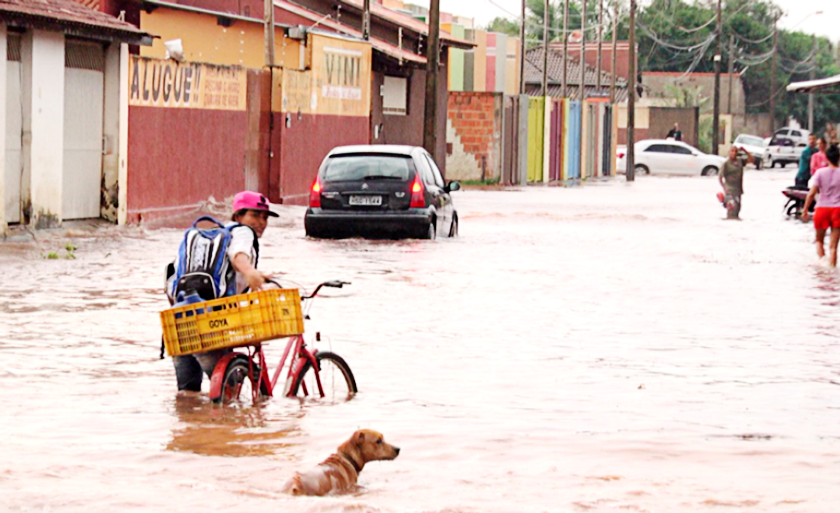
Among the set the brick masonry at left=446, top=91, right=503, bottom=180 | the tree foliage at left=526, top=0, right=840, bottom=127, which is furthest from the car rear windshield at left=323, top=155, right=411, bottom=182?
the tree foliage at left=526, top=0, right=840, bottom=127

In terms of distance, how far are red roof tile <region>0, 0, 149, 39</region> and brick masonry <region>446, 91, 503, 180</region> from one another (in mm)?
23097

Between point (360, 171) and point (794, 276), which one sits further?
point (360, 171)

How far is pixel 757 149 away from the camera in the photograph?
6625 cm

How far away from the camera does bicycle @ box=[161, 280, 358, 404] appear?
7.74m

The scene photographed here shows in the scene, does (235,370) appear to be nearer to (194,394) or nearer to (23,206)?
(194,394)

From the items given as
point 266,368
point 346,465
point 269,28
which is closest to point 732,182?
point 269,28

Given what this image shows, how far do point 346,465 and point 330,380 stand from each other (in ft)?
7.72

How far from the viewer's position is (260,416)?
8.29 meters

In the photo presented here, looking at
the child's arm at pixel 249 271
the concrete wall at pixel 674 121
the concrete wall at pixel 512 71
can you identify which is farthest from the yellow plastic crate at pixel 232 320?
the concrete wall at pixel 674 121

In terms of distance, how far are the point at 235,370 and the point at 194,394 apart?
0.65 m

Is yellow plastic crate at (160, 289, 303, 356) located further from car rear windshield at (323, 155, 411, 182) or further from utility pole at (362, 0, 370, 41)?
utility pole at (362, 0, 370, 41)

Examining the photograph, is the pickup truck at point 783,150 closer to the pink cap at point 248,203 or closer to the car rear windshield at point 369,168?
the car rear windshield at point 369,168

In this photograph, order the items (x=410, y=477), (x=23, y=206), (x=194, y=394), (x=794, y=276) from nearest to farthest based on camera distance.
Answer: (x=410, y=477) < (x=194, y=394) < (x=794, y=276) < (x=23, y=206)

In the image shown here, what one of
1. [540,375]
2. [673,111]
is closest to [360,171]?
[540,375]
